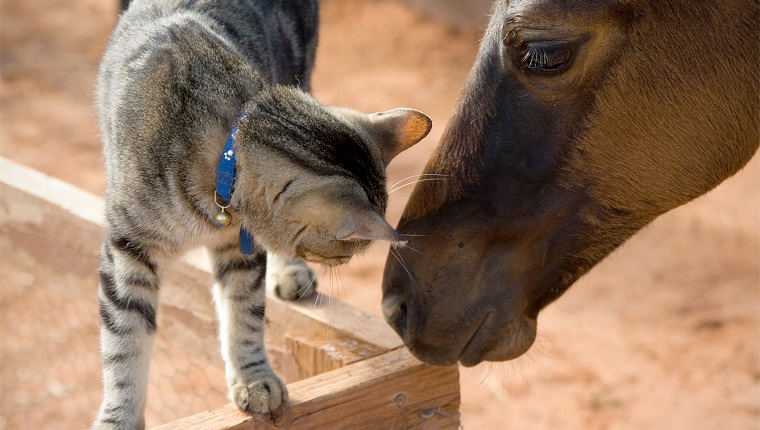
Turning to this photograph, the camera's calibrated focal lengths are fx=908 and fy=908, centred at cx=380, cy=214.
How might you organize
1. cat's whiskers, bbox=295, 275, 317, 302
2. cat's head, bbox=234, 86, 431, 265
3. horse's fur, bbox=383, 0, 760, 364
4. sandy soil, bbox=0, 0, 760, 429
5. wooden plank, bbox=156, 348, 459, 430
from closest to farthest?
cat's head, bbox=234, 86, 431, 265 < horse's fur, bbox=383, 0, 760, 364 < wooden plank, bbox=156, 348, 459, 430 < cat's whiskers, bbox=295, 275, 317, 302 < sandy soil, bbox=0, 0, 760, 429

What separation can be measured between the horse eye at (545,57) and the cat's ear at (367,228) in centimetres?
53

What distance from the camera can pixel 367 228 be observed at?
6.09 ft

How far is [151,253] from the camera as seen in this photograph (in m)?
2.40

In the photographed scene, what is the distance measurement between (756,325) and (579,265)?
3166mm

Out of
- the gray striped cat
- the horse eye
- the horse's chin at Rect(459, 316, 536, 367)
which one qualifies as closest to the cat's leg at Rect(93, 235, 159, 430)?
the gray striped cat

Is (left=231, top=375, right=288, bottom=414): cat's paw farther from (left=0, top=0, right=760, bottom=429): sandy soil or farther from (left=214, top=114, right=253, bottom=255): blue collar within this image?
(left=0, top=0, right=760, bottom=429): sandy soil

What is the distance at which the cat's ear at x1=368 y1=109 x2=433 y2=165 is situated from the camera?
232 centimetres

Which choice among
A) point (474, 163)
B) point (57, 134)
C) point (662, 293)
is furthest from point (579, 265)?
point (57, 134)

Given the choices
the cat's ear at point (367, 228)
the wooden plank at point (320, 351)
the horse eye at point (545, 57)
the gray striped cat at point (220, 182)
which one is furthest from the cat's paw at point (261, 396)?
the horse eye at point (545, 57)

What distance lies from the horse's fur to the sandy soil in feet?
1.66

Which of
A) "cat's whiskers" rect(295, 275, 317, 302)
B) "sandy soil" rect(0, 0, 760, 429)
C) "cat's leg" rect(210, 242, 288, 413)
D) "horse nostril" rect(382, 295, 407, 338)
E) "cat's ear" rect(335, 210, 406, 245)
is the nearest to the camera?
"cat's ear" rect(335, 210, 406, 245)

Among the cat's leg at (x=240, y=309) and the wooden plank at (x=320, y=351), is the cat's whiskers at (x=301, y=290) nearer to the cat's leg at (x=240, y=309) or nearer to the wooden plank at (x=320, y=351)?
the wooden plank at (x=320, y=351)

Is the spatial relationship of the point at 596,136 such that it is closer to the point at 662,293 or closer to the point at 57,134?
the point at 662,293

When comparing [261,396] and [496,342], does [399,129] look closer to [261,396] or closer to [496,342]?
[496,342]
